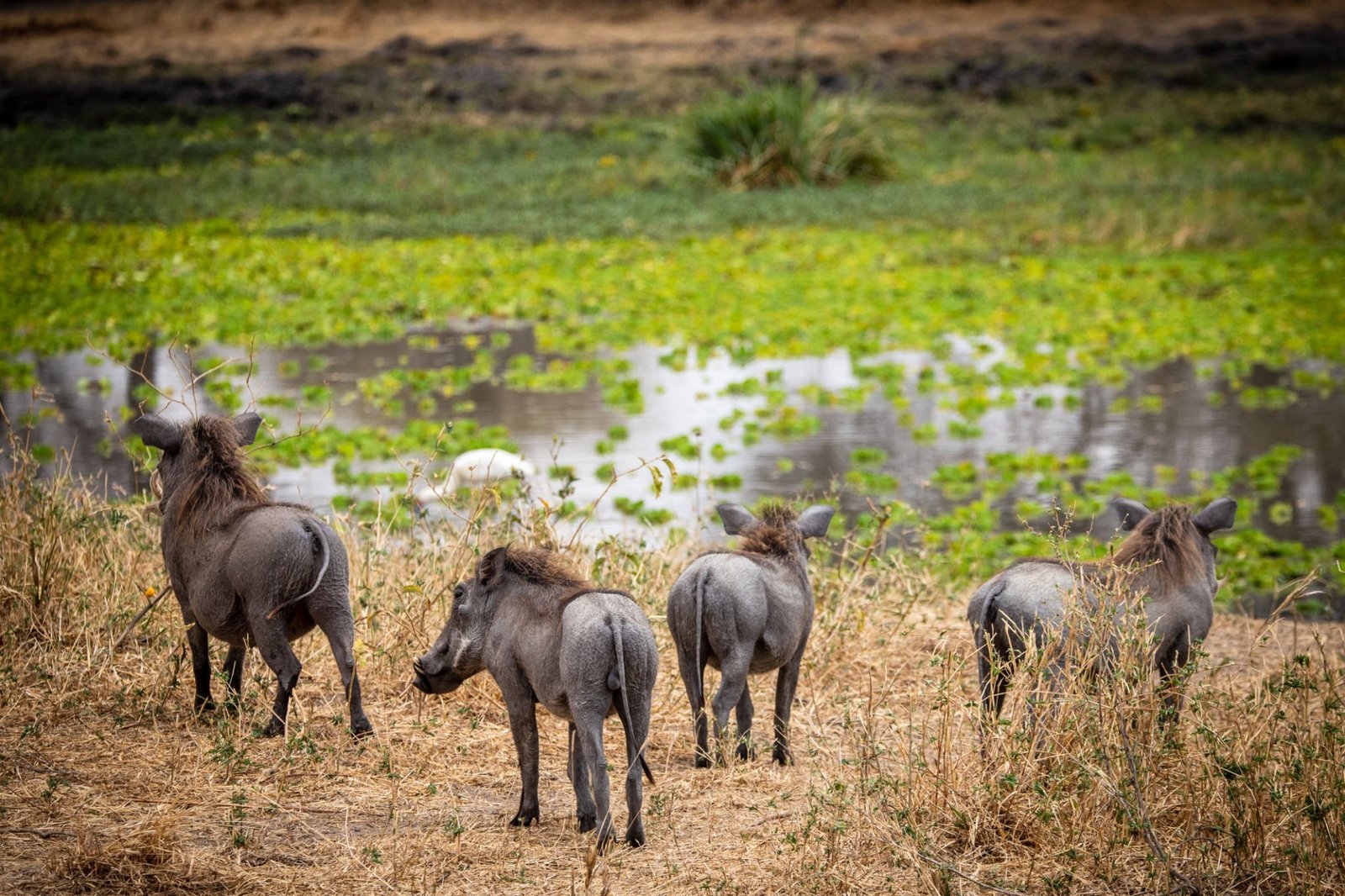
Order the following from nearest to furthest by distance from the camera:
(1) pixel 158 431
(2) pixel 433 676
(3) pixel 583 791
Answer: (3) pixel 583 791, (2) pixel 433 676, (1) pixel 158 431

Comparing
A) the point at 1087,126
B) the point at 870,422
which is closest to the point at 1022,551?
the point at 870,422

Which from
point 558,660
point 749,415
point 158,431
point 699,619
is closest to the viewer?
point 558,660

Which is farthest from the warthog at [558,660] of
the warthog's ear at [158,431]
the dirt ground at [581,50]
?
the dirt ground at [581,50]

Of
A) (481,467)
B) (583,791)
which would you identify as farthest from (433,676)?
(481,467)

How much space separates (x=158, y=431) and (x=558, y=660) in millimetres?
2277

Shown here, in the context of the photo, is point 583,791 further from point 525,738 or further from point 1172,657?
point 1172,657

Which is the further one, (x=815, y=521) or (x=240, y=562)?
(x=815, y=521)

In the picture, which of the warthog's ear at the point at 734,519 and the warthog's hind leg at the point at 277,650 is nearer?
the warthog's hind leg at the point at 277,650

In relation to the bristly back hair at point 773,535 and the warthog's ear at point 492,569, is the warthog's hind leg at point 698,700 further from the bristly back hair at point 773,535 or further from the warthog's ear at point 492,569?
the warthog's ear at point 492,569

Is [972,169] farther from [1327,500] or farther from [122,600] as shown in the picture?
[122,600]

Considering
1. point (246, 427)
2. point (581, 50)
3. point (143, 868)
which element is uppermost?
point (581, 50)

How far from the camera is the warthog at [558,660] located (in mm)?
4848

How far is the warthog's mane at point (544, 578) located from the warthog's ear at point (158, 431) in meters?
1.80

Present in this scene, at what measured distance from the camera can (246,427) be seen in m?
6.34
